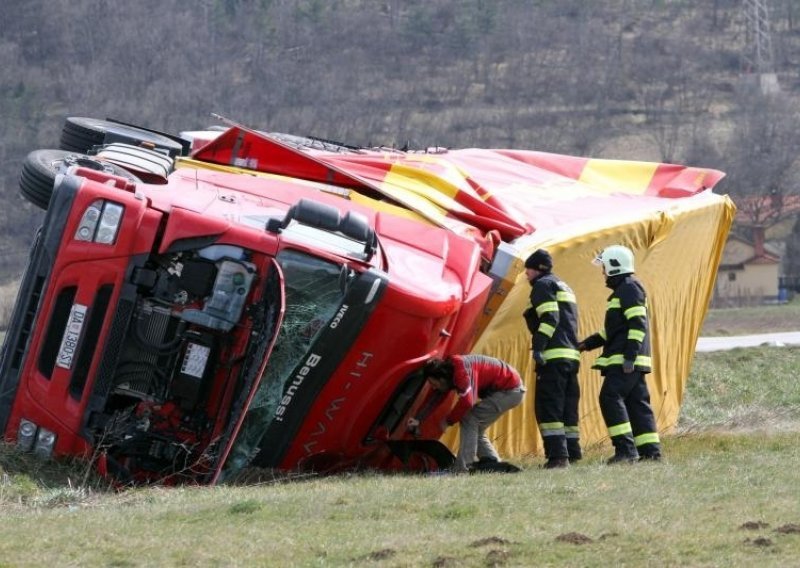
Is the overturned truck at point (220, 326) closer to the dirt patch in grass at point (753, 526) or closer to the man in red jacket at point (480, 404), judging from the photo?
the man in red jacket at point (480, 404)

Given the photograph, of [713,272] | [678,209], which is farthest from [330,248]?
[713,272]

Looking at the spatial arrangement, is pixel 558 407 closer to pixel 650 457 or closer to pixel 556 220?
pixel 650 457

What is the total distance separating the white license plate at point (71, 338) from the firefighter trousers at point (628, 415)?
11.6 ft

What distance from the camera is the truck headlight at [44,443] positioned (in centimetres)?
860

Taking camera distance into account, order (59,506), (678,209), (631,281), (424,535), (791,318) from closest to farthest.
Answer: (424,535) < (59,506) < (631,281) < (678,209) < (791,318)

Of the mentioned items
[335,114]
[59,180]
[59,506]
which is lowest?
[335,114]

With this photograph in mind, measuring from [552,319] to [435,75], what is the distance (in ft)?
238

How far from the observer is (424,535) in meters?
6.93

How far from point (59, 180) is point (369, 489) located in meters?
2.39

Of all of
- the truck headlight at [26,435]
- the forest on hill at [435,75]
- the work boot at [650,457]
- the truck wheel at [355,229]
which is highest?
the truck wheel at [355,229]

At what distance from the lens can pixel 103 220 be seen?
27.7 ft

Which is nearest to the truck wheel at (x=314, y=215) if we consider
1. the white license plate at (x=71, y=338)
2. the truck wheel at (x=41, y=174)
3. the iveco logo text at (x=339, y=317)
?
the iveco logo text at (x=339, y=317)

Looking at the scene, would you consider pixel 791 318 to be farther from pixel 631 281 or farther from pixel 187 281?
pixel 187 281

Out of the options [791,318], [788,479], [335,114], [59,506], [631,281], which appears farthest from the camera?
[335,114]
